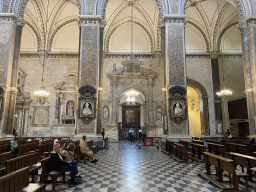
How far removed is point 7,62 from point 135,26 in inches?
448

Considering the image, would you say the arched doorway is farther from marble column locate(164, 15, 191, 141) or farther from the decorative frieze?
the decorative frieze

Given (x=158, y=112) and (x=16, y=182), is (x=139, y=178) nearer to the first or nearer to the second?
(x=16, y=182)

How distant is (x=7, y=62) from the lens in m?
10.2

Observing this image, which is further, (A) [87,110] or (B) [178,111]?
(A) [87,110]

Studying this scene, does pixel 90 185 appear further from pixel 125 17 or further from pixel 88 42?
pixel 125 17

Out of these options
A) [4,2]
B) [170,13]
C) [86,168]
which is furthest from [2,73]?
[170,13]

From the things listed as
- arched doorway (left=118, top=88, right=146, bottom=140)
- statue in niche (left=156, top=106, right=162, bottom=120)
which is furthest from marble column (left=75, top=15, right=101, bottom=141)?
arched doorway (left=118, top=88, right=146, bottom=140)

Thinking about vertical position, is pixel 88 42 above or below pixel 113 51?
below

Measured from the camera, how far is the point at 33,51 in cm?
1712

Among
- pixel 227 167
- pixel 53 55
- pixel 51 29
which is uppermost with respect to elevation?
pixel 51 29

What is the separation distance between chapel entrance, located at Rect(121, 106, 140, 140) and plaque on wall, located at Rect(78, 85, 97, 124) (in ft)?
29.8

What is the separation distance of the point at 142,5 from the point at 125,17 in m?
1.87

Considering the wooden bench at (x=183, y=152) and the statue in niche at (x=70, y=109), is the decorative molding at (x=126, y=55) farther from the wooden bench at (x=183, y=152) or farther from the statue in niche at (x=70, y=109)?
the wooden bench at (x=183, y=152)

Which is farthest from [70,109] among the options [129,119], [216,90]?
[216,90]
